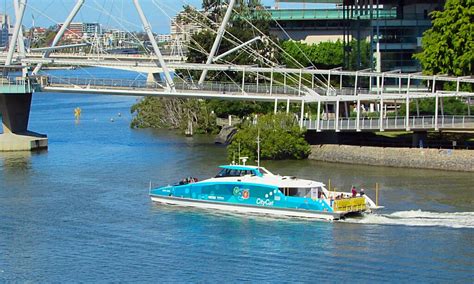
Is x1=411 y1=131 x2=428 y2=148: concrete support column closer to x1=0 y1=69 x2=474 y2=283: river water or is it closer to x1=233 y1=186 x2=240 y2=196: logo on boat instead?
x1=0 y1=69 x2=474 y2=283: river water

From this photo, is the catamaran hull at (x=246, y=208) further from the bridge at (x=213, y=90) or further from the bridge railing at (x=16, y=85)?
the bridge railing at (x=16, y=85)

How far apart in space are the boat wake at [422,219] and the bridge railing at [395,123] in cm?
1874

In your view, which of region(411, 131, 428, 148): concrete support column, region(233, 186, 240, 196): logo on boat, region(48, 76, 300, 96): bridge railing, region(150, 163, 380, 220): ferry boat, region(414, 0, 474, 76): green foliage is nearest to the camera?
region(150, 163, 380, 220): ferry boat

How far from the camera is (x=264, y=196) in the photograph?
4591cm

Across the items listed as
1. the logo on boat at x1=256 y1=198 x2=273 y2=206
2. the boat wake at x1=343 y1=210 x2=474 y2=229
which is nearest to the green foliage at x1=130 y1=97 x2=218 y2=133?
the logo on boat at x1=256 y1=198 x2=273 y2=206

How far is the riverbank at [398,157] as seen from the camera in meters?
59.1

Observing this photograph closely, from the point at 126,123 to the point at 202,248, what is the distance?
57419 mm

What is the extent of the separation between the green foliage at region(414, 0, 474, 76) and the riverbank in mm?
11028

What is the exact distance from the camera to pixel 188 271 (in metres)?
36.7

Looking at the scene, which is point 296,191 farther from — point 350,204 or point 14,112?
point 14,112

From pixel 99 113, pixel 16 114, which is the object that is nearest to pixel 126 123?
pixel 99 113

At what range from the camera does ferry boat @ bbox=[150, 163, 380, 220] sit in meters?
44.7

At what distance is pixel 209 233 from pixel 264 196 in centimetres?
427

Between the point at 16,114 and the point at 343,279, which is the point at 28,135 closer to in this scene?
the point at 16,114
